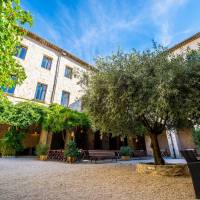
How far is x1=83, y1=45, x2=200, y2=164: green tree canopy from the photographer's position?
6.07m

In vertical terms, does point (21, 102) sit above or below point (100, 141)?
above

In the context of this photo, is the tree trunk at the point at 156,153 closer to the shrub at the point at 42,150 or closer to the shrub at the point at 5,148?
the shrub at the point at 42,150

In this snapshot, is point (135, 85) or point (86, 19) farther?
point (86, 19)

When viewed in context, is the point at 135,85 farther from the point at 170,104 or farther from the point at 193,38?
the point at 193,38

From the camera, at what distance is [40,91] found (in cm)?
1644

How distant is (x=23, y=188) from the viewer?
14.6ft

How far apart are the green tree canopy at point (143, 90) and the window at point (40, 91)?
9535 millimetres

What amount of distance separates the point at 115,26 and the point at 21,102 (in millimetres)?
10857

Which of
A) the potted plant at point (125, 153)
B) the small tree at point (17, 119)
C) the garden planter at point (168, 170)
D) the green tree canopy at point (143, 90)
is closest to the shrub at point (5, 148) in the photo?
the small tree at point (17, 119)

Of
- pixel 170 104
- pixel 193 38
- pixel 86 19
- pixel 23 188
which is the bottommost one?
pixel 23 188

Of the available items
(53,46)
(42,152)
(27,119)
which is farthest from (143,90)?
(53,46)

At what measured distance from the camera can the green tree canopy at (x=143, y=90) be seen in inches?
239

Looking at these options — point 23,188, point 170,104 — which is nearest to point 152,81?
point 170,104

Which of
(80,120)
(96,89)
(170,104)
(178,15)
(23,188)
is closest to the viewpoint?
(23,188)
